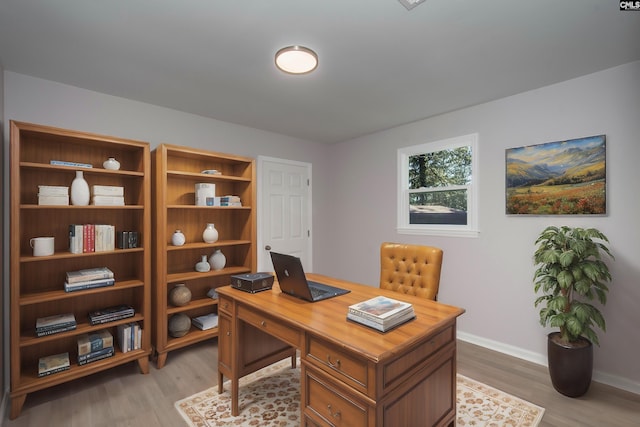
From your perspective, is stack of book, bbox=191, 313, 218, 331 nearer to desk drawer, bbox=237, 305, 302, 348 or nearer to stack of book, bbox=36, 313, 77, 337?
stack of book, bbox=36, 313, 77, 337

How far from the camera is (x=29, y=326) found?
2373mm

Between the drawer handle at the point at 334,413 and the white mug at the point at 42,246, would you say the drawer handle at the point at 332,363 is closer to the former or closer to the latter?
the drawer handle at the point at 334,413

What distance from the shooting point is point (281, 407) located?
2129 millimetres

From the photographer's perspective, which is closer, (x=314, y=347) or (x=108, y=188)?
(x=314, y=347)

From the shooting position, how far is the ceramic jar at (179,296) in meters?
2.90

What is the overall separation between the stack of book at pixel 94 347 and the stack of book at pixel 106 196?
111cm

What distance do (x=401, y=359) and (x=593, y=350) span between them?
2231mm

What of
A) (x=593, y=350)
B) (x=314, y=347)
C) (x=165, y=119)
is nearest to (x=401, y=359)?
(x=314, y=347)

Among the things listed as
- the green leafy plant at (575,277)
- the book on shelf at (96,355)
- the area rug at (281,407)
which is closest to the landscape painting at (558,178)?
the green leafy plant at (575,277)

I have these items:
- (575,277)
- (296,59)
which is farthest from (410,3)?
(575,277)

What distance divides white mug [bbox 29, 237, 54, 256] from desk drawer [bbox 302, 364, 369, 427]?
7.01ft

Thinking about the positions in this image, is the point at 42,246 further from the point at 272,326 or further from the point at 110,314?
the point at 272,326

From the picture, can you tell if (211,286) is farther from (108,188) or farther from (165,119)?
(165,119)

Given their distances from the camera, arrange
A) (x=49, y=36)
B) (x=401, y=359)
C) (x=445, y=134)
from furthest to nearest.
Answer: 1. (x=445, y=134)
2. (x=49, y=36)
3. (x=401, y=359)
